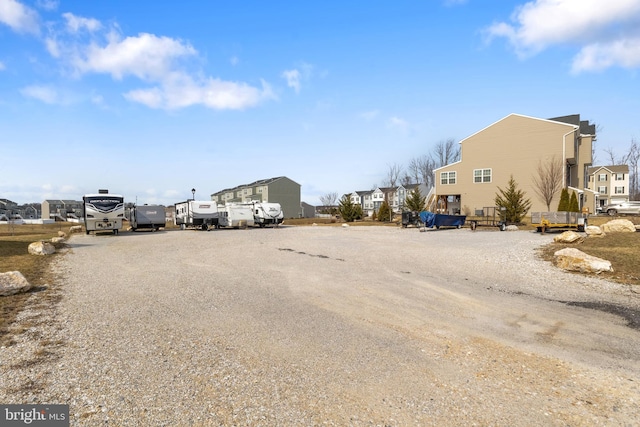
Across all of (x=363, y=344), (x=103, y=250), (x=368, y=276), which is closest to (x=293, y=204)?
(x=103, y=250)

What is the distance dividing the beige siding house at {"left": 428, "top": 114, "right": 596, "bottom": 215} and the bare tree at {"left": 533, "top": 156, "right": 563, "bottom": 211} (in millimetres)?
329

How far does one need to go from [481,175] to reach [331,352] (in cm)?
4376

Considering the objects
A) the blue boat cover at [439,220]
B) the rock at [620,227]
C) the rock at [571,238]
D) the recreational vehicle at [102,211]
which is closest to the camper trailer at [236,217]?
the recreational vehicle at [102,211]

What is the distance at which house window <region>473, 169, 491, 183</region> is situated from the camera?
43406 millimetres

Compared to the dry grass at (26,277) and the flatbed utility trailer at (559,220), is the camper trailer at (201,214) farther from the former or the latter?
the flatbed utility trailer at (559,220)

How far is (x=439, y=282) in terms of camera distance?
10.2 metres

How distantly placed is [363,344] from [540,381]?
7.42ft

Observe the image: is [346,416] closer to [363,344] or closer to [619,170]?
[363,344]

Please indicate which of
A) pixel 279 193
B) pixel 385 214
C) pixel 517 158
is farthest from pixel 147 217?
pixel 279 193

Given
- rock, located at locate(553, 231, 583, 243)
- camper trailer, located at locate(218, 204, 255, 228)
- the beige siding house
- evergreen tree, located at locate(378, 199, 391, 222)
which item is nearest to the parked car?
the beige siding house

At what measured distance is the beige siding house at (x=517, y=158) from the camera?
38969 mm

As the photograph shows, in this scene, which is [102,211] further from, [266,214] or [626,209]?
[626,209]

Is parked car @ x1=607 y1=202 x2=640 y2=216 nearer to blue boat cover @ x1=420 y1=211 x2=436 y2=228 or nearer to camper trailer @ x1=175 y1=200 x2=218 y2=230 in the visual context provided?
blue boat cover @ x1=420 y1=211 x2=436 y2=228

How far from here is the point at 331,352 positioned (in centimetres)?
512
